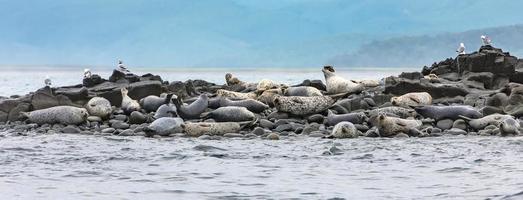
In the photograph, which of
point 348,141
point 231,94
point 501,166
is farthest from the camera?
point 231,94

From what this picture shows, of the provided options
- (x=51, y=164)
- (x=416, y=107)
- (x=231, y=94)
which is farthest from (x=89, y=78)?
(x=51, y=164)

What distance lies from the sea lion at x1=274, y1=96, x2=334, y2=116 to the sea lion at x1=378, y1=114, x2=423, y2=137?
1802 mm

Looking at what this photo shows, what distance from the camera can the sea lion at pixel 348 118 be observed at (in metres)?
15.7

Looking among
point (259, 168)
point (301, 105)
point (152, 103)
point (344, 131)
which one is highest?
point (301, 105)

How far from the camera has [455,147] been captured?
1298 cm

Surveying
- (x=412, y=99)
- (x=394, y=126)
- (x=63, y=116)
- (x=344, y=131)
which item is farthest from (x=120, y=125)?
(x=412, y=99)

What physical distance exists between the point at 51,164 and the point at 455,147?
5813 mm

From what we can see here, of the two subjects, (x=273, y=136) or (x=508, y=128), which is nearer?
(x=508, y=128)

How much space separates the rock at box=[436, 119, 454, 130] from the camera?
15512 mm

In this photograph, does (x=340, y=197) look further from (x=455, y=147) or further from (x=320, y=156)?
(x=455, y=147)

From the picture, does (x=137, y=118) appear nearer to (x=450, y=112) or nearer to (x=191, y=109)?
(x=191, y=109)

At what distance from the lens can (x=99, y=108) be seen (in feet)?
57.4

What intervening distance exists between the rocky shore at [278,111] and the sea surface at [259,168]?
0.67m

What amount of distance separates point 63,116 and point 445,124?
721cm
